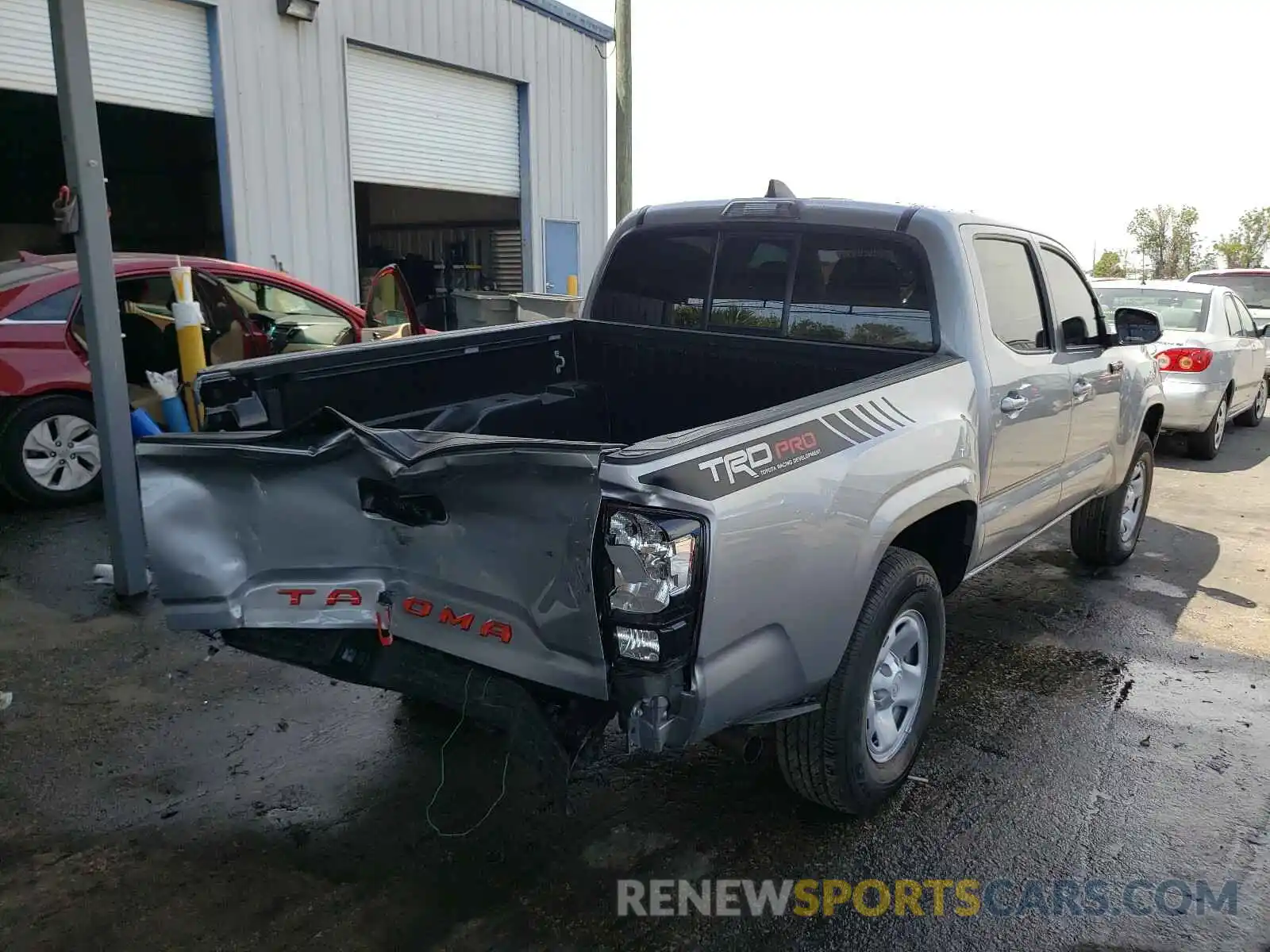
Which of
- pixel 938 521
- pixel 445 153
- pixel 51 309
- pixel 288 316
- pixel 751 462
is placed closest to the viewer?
pixel 751 462

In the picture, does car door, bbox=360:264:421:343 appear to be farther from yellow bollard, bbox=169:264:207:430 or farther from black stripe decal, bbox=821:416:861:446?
black stripe decal, bbox=821:416:861:446

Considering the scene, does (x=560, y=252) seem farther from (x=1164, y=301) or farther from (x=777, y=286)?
(x=777, y=286)

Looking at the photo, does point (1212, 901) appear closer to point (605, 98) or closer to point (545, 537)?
point (545, 537)

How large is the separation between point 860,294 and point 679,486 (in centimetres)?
204

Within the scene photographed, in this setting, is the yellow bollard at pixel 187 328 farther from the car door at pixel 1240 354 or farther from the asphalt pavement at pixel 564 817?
the car door at pixel 1240 354

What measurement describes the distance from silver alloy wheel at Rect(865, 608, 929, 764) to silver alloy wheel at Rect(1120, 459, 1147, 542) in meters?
3.00

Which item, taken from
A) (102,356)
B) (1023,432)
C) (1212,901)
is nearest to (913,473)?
(1023,432)

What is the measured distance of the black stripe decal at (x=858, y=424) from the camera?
2.93 m

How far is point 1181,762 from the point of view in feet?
12.1

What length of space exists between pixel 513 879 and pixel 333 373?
195cm

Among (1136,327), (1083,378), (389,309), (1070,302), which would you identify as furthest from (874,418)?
(389,309)

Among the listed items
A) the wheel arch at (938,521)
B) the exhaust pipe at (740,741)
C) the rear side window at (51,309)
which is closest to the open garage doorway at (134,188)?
the rear side window at (51,309)

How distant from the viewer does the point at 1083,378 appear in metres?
4.65

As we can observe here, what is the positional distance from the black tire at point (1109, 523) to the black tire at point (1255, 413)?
6.60 metres
